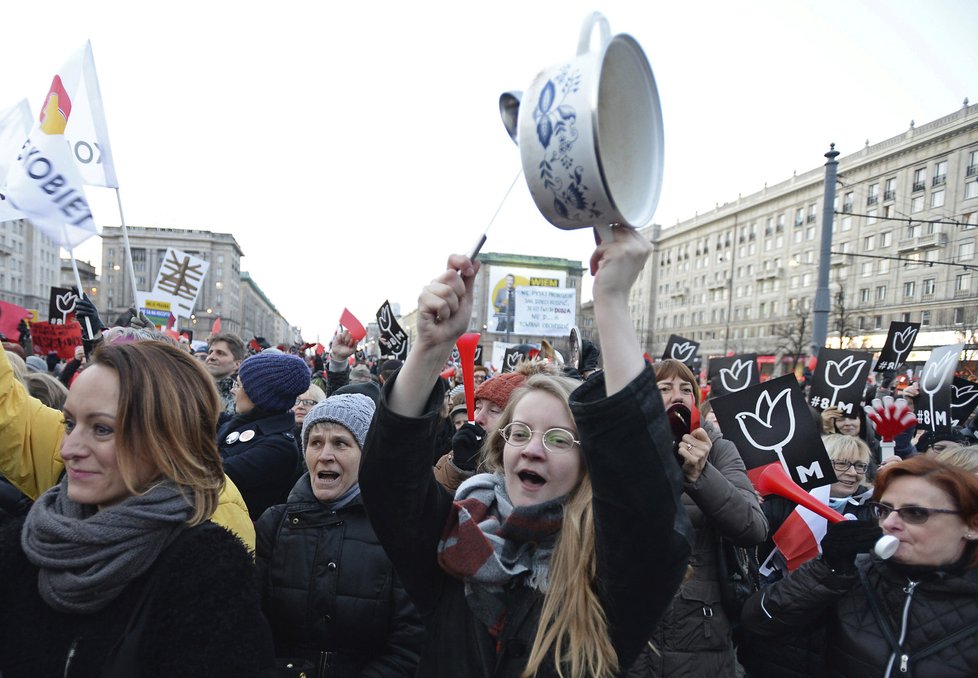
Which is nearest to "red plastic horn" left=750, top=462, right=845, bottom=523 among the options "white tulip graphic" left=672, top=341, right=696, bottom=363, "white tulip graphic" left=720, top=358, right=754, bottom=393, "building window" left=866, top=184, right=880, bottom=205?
"white tulip graphic" left=720, top=358, right=754, bottom=393

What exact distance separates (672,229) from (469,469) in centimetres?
9076

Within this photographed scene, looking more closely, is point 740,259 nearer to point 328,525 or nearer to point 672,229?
point 672,229

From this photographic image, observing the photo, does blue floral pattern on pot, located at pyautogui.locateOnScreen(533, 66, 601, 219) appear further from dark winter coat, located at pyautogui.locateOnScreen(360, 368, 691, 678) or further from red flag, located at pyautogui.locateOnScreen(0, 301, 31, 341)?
red flag, located at pyautogui.locateOnScreen(0, 301, 31, 341)

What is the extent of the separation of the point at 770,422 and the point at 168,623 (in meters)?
3.46

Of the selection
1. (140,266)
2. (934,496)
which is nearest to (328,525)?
(934,496)

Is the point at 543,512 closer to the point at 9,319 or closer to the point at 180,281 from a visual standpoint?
the point at 180,281

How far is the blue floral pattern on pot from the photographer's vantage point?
3.68ft

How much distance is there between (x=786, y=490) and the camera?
10.6ft

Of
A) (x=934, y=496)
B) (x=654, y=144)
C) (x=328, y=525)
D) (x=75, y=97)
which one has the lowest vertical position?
(x=328, y=525)

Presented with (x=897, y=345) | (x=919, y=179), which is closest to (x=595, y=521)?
(x=897, y=345)

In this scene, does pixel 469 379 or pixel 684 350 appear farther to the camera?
pixel 684 350

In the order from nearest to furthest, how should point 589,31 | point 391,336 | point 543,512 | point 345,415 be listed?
point 589,31 → point 543,512 → point 345,415 → point 391,336

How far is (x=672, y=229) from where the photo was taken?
88.8 metres

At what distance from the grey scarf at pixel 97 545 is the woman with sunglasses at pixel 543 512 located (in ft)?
1.87
